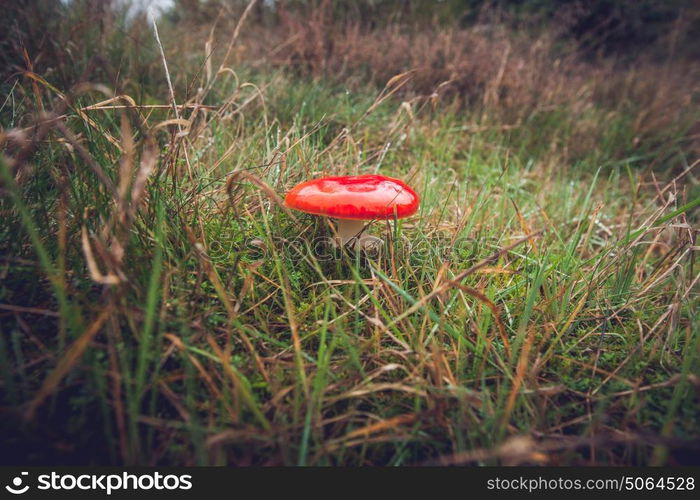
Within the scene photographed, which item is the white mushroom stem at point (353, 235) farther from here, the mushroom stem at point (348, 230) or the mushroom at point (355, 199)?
the mushroom at point (355, 199)

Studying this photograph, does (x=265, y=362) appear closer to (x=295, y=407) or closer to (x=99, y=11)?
(x=295, y=407)

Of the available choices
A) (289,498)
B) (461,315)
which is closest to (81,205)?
(289,498)
